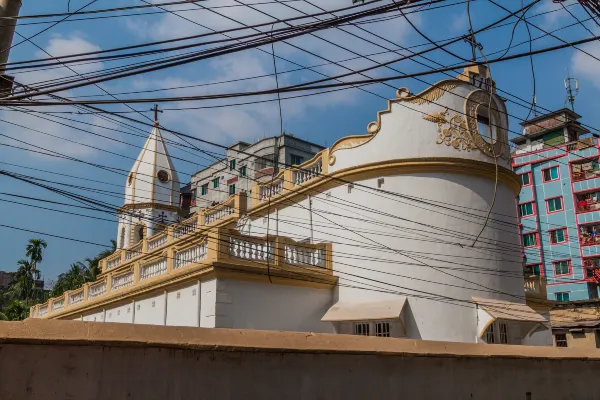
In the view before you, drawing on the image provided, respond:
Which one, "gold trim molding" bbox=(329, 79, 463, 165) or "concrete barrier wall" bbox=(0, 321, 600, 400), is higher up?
"gold trim molding" bbox=(329, 79, 463, 165)

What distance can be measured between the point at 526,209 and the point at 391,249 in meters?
35.1

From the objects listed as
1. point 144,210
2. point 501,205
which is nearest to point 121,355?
point 501,205

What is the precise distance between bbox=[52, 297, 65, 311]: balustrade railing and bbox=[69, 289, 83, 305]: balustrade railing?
1.27m

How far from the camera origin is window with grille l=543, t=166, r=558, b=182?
46.3m

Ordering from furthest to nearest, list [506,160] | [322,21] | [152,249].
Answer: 1. [152,249]
2. [506,160]
3. [322,21]

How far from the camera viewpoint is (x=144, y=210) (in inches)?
1294

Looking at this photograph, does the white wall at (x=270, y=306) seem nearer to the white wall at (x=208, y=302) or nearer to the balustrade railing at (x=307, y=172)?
the white wall at (x=208, y=302)

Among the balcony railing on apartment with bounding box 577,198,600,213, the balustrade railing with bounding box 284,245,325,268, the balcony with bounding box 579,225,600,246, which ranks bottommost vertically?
the balustrade railing with bounding box 284,245,325,268

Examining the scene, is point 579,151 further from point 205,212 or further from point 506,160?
point 205,212

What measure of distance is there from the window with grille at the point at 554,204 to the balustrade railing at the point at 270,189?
32.7 metres

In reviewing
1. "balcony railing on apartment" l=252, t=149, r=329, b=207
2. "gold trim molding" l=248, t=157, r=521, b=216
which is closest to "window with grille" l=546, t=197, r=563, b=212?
"gold trim molding" l=248, t=157, r=521, b=216

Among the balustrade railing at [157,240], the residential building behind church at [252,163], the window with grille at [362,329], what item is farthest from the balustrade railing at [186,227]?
the residential building behind church at [252,163]

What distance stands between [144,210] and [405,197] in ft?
64.7

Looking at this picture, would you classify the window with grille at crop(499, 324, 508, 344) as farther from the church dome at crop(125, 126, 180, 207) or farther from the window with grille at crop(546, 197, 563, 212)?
the window with grille at crop(546, 197, 563, 212)
